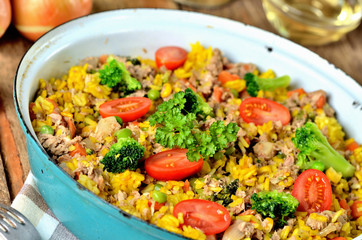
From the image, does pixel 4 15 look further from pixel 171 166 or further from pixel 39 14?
pixel 171 166

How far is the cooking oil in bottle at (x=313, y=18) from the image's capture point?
4.82 metres

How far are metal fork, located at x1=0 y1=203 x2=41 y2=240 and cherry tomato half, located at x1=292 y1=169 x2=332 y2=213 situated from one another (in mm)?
1712

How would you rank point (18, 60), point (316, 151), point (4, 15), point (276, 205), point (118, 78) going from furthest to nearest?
point (18, 60), point (4, 15), point (118, 78), point (316, 151), point (276, 205)

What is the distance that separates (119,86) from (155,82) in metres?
0.30

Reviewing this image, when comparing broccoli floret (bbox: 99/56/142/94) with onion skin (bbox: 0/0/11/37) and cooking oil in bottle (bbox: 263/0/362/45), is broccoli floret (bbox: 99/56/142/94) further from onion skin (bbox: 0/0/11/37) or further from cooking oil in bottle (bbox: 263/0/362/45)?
cooking oil in bottle (bbox: 263/0/362/45)

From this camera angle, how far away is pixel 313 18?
193 inches

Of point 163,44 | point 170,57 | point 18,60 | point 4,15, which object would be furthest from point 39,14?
point 170,57

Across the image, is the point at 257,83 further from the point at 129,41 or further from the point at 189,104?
the point at 129,41

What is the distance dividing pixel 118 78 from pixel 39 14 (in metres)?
1.14

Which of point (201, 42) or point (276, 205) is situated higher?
point (201, 42)

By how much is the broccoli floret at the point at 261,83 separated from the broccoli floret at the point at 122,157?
1232 millimetres

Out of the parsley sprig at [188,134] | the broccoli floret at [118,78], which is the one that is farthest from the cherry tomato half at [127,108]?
the parsley sprig at [188,134]

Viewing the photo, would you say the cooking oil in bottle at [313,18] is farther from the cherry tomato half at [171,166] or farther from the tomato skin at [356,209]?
the cherry tomato half at [171,166]

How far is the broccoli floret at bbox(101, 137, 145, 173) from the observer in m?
2.81
